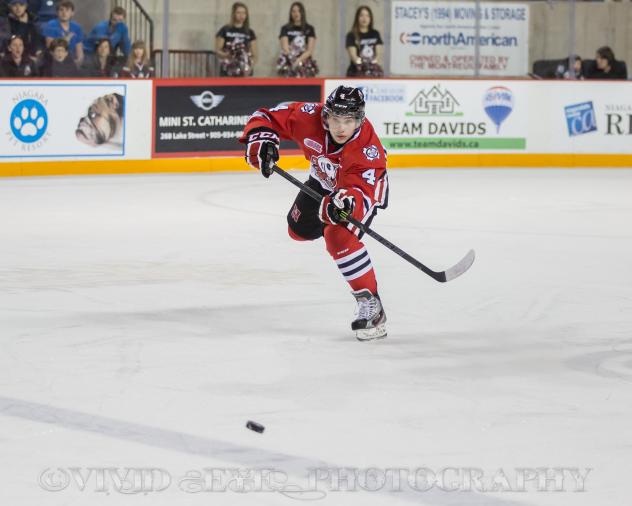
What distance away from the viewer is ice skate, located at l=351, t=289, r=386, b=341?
5109 mm

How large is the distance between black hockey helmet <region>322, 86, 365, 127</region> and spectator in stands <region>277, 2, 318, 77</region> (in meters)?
7.77

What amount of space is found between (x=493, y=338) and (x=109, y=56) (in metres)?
7.13

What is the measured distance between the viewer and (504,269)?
698 centimetres

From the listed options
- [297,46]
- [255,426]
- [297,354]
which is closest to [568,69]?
[297,46]

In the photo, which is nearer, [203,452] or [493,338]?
[203,452]

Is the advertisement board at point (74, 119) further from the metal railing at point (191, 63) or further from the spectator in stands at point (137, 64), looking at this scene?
the metal railing at point (191, 63)

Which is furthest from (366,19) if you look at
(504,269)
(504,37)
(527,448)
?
(527,448)

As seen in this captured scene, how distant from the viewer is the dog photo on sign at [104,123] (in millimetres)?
11273

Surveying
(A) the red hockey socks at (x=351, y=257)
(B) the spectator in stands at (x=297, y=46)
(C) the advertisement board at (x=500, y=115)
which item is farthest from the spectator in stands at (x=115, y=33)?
(A) the red hockey socks at (x=351, y=257)

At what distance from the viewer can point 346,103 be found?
4.96m

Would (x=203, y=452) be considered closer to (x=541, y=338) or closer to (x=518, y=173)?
(x=541, y=338)

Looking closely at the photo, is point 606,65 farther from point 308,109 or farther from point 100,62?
point 308,109

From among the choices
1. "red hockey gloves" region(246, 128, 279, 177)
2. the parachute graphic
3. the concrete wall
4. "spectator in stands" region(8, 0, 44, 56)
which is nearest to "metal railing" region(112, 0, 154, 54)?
the concrete wall

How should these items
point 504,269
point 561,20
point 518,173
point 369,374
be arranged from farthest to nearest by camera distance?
1. point 561,20
2. point 518,173
3. point 504,269
4. point 369,374
